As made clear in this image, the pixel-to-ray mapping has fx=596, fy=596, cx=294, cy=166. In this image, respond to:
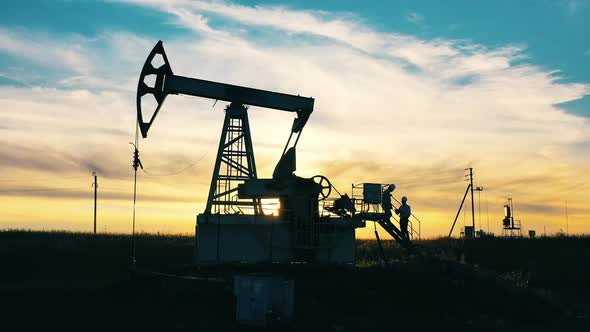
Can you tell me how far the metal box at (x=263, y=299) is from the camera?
1582 cm

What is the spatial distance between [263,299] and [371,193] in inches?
386

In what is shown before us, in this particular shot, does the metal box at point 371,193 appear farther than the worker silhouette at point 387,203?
No

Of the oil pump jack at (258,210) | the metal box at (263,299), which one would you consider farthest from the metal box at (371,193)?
the metal box at (263,299)

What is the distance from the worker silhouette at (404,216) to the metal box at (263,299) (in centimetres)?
938

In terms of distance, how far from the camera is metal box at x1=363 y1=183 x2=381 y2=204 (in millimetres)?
24375

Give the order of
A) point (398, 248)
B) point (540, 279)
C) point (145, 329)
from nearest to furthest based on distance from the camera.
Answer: point (145, 329)
point (540, 279)
point (398, 248)

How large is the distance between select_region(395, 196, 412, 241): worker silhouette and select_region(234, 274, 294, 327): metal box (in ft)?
30.8

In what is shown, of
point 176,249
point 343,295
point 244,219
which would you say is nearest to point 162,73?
point 244,219

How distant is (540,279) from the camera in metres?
29.2

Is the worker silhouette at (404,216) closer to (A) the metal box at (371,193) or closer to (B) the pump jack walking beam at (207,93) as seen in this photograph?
(A) the metal box at (371,193)

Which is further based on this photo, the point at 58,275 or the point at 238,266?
the point at 58,275

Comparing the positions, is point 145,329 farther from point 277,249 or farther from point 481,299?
point 481,299

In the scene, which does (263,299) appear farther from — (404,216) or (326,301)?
(404,216)

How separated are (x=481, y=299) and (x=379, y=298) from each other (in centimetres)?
354
